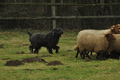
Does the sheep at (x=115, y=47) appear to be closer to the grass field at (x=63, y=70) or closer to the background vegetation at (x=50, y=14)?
the grass field at (x=63, y=70)

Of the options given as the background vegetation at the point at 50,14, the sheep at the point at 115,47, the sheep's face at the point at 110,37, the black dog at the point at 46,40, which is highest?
the sheep's face at the point at 110,37

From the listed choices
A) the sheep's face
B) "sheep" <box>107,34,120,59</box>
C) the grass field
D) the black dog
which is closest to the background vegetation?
the black dog

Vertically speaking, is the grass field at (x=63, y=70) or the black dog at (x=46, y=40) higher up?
the grass field at (x=63, y=70)

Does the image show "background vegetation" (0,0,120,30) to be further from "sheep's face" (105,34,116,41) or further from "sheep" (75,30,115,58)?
"sheep's face" (105,34,116,41)

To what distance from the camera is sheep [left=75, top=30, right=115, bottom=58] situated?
44.1 ft

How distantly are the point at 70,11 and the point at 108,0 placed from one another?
2934 millimetres

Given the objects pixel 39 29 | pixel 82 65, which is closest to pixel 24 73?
pixel 82 65

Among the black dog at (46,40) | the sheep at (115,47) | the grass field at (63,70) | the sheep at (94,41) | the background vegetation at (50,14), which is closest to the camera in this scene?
the grass field at (63,70)

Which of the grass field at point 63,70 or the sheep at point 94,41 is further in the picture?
the sheep at point 94,41

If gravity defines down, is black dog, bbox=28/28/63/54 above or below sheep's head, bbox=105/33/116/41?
below

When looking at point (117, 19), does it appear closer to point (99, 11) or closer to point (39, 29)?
point (99, 11)

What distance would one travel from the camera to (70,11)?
24094 mm

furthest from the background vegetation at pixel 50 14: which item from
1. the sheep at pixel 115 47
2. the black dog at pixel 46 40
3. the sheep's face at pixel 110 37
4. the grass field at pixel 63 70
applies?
the sheep's face at pixel 110 37

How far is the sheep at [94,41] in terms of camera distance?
1343 cm
